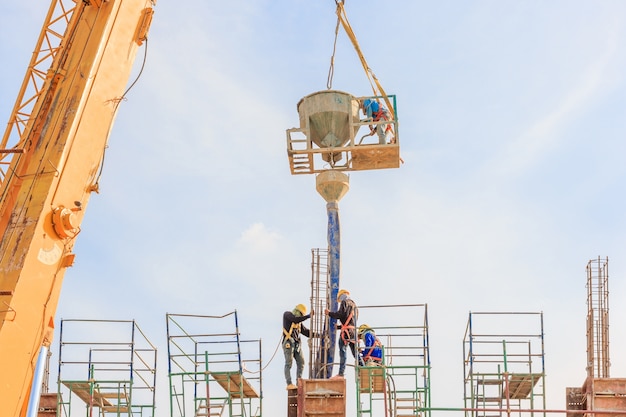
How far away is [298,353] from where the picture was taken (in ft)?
75.7

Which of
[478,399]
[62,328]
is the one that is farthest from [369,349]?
[62,328]

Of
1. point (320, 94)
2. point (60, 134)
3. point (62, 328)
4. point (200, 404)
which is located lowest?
point (200, 404)

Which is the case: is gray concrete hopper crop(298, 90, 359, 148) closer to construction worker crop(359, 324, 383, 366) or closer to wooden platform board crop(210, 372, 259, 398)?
construction worker crop(359, 324, 383, 366)

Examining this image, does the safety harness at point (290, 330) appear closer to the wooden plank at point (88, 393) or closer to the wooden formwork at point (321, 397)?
the wooden formwork at point (321, 397)

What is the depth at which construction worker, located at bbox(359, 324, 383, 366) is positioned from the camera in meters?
22.6

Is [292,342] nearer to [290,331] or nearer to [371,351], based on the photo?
[290,331]

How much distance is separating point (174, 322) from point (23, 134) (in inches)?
243

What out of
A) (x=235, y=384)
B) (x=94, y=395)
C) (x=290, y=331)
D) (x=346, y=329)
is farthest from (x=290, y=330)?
(x=94, y=395)

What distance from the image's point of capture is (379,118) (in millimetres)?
26141

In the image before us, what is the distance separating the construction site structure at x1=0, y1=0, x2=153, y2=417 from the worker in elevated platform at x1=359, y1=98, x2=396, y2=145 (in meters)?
8.48

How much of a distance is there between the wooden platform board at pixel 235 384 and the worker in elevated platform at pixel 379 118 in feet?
25.1

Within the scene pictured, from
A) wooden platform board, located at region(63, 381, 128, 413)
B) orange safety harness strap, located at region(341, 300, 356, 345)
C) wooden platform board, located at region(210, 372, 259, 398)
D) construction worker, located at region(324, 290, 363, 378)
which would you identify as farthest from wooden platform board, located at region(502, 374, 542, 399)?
wooden platform board, located at region(63, 381, 128, 413)

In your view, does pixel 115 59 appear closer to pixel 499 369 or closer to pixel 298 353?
pixel 298 353

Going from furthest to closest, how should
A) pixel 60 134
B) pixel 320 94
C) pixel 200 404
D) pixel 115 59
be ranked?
pixel 320 94, pixel 200 404, pixel 115 59, pixel 60 134
